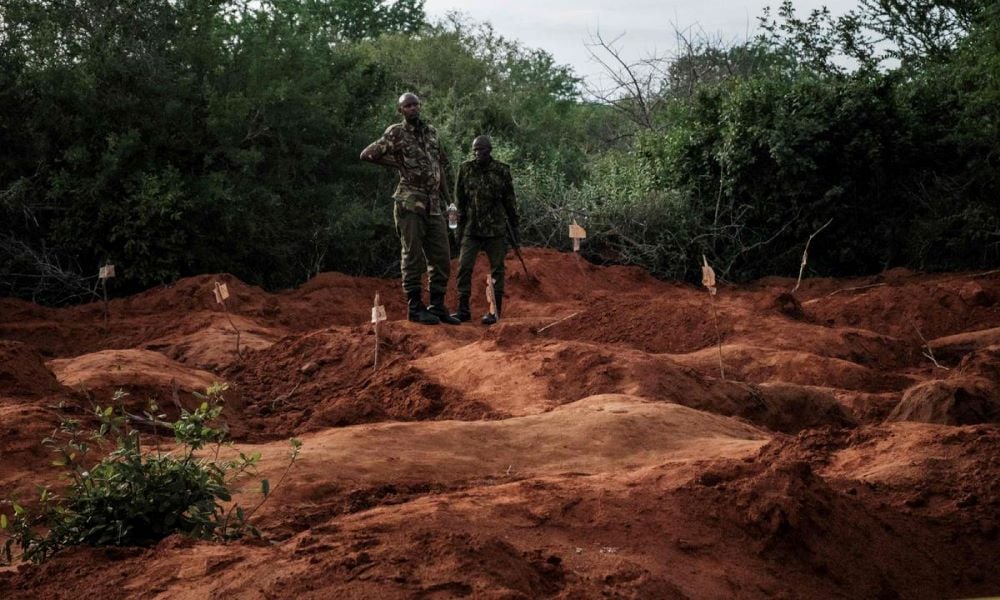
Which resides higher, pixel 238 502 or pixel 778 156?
pixel 778 156

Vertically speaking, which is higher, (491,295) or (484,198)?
(484,198)

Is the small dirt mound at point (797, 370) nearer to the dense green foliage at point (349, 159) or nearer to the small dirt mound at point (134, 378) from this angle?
the small dirt mound at point (134, 378)

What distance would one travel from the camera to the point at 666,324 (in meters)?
12.2

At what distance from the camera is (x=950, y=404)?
7777 millimetres

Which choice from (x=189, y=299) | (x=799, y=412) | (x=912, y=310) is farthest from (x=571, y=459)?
(x=189, y=299)

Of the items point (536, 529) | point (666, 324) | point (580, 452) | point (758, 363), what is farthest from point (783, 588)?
point (666, 324)

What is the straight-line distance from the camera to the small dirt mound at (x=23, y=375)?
779 cm

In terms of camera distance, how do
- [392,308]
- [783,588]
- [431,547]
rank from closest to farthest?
[431,547], [783,588], [392,308]

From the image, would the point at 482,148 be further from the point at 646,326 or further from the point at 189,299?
the point at 189,299

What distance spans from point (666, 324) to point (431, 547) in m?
8.33

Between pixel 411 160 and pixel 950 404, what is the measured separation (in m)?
5.46

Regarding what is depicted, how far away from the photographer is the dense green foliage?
1545cm

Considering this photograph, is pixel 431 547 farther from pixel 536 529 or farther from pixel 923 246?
pixel 923 246

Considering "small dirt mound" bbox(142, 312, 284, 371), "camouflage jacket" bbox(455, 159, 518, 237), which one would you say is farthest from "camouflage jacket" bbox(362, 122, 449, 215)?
"small dirt mound" bbox(142, 312, 284, 371)
